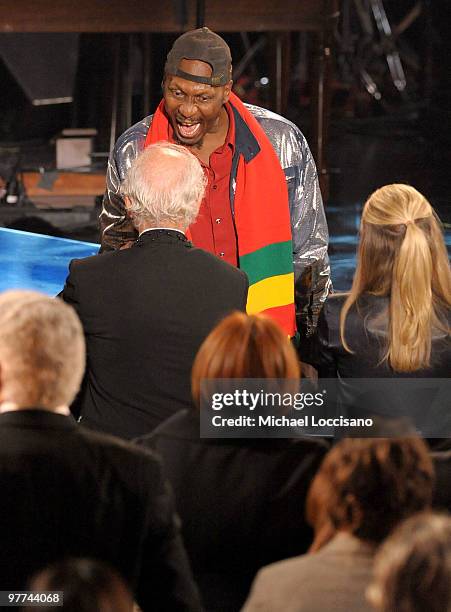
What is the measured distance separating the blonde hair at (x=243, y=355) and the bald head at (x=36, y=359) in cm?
25

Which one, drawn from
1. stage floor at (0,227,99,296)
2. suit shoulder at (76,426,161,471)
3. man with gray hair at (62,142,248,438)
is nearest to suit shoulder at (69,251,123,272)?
man with gray hair at (62,142,248,438)

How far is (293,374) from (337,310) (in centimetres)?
55

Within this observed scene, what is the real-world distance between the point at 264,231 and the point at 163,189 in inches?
30.8

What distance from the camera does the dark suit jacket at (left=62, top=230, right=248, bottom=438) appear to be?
7.68 feet

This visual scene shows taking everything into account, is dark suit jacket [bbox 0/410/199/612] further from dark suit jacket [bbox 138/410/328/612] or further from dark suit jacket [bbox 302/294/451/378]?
dark suit jacket [bbox 302/294/451/378]

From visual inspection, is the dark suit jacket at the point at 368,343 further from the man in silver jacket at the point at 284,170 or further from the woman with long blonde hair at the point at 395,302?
the man in silver jacket at the point at 284,170

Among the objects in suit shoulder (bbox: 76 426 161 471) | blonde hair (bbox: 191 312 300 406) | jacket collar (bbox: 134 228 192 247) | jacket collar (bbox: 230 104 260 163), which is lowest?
suit shoulder (bbox: 76 426 161 471)

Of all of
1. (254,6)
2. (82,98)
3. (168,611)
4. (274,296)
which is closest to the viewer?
(168,611)

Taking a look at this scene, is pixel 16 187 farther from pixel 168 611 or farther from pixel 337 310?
pixel 168 611

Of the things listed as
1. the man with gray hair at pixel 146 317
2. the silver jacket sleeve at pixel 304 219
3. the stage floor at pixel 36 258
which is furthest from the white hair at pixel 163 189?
the stage floor at pixel 36 258

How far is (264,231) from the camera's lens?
3.24 m

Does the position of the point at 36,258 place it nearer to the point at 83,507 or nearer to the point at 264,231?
the point at 264,231

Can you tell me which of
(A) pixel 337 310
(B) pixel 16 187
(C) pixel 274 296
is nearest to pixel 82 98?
(B) pixel 16 187

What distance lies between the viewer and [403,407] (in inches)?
99.6
